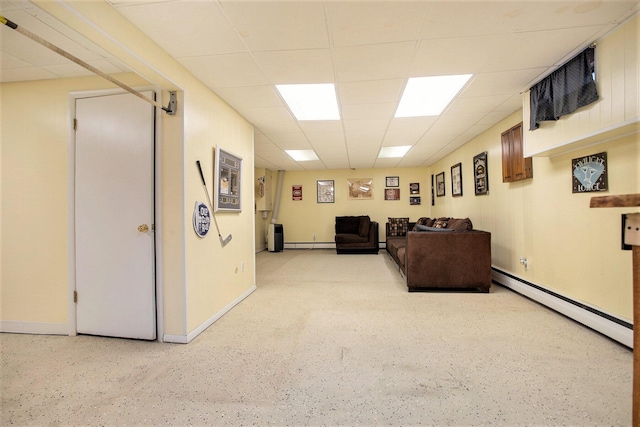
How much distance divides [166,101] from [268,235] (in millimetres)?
5503

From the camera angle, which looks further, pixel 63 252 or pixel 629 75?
pixel 63 252

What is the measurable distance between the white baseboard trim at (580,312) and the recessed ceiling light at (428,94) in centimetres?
233

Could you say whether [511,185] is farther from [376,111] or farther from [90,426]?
[90,426]

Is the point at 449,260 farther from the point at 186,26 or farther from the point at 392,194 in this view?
the point at 392,194

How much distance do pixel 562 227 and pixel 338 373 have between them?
262cm

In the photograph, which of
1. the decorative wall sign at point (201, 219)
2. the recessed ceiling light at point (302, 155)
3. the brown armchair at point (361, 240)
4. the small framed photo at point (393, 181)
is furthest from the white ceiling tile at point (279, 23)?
the small framed photo at point (393, 181)

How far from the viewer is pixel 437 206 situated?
673 cm

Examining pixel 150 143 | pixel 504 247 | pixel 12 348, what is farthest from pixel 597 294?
pixel 12 348

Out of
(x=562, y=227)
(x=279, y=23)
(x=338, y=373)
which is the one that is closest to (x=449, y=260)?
(x=562, y=227)

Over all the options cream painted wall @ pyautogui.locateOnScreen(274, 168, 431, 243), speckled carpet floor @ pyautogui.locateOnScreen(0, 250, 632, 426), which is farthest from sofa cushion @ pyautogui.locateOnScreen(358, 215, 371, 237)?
speckled carpet floor @ pyautogui.locateOnScreen(0, 250, 632, 426)

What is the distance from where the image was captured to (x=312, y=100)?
2.91 meters

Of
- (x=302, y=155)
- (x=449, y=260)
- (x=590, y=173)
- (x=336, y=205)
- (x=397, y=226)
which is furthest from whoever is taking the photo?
(x=336, y=205)

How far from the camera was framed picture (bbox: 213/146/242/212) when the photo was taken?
8.54 feet

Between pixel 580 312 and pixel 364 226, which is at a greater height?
pixel 364 226
